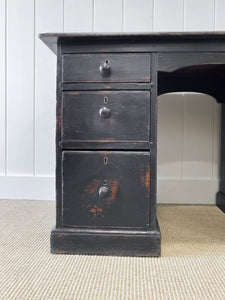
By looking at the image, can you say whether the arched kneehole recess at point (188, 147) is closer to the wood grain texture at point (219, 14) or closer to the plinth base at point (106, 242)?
the wood grain texture at point (219, 14)

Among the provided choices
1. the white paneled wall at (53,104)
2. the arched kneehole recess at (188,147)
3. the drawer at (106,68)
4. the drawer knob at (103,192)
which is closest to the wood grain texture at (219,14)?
the white paneled wall at (53,104)

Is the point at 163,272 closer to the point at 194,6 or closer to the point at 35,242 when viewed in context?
the point at 35,242

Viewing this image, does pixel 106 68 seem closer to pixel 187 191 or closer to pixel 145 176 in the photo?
pixel 145 176

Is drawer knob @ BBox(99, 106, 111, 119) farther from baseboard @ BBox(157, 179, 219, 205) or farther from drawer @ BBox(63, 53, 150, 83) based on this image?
baseboard @ BBox(157, 179, 219, 205)

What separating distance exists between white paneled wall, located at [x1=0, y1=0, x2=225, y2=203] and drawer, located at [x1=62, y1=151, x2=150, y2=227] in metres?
0.76

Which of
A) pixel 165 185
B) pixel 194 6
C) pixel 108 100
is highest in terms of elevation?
pixel 194 6

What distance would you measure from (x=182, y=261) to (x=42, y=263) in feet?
1.47

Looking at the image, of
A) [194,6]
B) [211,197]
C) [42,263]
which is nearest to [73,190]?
[42,263]

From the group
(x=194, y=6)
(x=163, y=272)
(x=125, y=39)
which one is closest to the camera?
(x=163, y=272)

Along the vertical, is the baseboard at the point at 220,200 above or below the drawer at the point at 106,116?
below

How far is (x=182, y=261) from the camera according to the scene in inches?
37.4

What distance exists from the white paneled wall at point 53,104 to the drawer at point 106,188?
2.50ft

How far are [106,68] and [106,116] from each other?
161 mm

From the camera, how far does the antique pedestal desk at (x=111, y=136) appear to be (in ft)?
3.28
